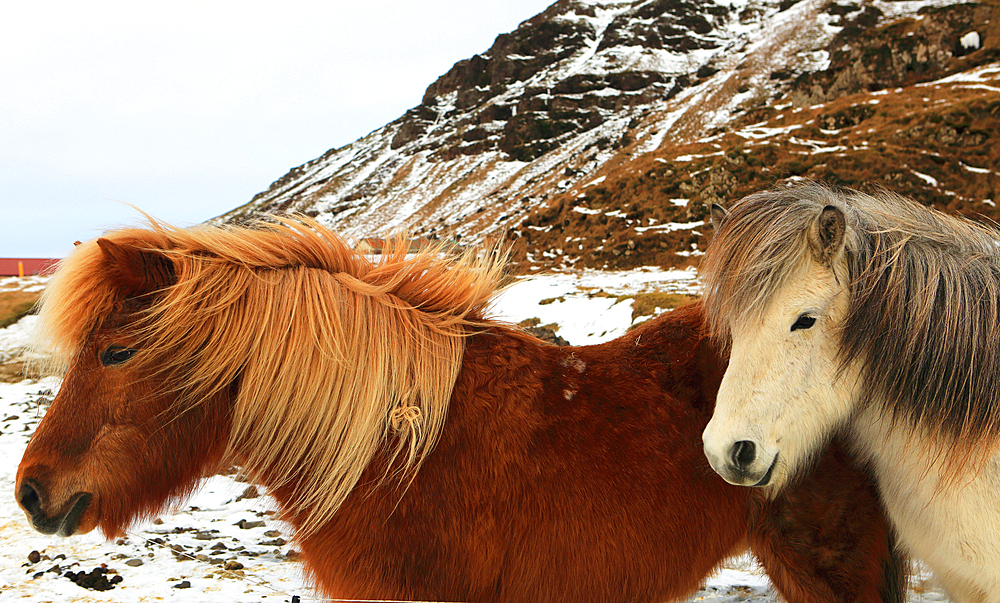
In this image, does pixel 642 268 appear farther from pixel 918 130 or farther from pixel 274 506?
pixel 274 506

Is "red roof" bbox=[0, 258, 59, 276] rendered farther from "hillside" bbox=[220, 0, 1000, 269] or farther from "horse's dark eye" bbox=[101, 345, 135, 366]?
"horse's dark eye" bbox=[101, 345, 135, 366]

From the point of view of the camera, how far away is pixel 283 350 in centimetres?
219

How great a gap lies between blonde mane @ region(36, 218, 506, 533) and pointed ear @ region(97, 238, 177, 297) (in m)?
0.04

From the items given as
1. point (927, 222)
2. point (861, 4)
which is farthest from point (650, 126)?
point (927, 222)

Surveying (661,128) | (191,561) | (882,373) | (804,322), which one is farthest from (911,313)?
(661,128)

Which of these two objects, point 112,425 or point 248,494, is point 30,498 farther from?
point 248,494

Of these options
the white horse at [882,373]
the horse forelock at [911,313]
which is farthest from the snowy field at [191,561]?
the horse forelock at [911,313]

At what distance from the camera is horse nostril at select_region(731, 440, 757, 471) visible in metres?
1.93

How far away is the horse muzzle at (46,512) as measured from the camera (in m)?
1.94

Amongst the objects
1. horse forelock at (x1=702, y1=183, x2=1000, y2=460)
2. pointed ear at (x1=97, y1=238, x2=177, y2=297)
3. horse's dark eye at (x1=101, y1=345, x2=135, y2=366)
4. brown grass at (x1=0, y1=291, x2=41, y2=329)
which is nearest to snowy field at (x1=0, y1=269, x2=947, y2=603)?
horse's dark eye at (x1=101, y1=345, x2=135, y2=366)

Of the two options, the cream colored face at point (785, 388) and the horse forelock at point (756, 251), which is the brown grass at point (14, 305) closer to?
the horse forelock at point (756, 251)

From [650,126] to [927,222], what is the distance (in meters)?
66.3

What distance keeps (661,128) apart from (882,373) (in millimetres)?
63731

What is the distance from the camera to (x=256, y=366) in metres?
2.18
